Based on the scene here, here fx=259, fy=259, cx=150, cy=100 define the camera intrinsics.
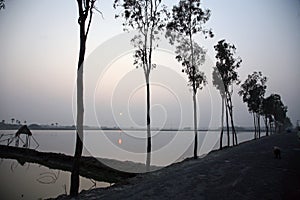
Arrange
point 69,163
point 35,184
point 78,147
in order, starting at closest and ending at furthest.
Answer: point 78,147, point 35,184, point 69,163

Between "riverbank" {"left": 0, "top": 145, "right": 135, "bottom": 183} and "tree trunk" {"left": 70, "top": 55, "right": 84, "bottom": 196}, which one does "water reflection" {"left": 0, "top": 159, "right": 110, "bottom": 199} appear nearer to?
"riverbank" {"left": 0, "top": 145, "right": 135, "bottom": 183}

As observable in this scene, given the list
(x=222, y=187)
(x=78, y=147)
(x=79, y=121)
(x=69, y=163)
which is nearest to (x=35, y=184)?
(x=69, y=163)

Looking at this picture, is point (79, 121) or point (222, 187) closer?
point (222, 187)

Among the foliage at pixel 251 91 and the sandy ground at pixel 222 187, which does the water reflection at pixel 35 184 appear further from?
the foliage at pixel 251 91

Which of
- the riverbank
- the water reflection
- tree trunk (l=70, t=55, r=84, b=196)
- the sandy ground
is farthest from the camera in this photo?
the riverbank

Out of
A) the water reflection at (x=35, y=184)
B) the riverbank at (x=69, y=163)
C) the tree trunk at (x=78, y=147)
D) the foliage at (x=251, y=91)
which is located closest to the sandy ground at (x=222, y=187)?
the tree trunk at (x=78, y=147)

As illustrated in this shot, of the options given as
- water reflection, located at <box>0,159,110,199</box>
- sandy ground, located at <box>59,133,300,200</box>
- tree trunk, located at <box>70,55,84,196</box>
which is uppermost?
tree trunk, located at <box>70,55,84,196</box>

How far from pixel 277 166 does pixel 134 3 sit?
61.8 feet

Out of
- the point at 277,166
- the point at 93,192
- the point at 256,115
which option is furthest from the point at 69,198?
the point at 256,115

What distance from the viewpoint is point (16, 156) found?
165ft

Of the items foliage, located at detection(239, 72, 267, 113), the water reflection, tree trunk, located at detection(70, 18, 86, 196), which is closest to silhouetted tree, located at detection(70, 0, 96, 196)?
tree trunk, located at detection(70, 18, 86, 196)

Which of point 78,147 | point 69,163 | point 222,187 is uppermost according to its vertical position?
point 78,147

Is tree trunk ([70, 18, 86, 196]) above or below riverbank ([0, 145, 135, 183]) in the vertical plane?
above

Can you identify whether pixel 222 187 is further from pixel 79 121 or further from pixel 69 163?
pixel 69 163
